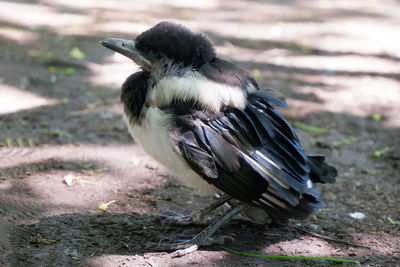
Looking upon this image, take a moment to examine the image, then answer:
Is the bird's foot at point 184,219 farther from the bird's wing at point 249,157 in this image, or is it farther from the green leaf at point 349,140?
the green leaf at point 349,140

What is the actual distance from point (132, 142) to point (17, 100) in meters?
1.55

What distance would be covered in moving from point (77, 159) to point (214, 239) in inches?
65.7

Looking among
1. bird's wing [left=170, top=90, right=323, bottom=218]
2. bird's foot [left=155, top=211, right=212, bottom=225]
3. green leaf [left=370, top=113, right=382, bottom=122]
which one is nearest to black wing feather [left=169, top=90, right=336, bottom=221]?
bird's wing [left=170, top=90, right=323, bottom=218]

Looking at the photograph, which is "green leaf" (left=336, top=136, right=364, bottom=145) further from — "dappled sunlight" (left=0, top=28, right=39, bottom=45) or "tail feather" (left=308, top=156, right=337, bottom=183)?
"dappled sunlight" (left=0, top=28, right=39, bottom=45)

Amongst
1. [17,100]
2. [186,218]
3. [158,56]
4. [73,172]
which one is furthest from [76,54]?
[186,218]

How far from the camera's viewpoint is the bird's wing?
3.07 metres

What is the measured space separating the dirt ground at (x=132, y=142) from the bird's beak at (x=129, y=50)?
44.1 inches

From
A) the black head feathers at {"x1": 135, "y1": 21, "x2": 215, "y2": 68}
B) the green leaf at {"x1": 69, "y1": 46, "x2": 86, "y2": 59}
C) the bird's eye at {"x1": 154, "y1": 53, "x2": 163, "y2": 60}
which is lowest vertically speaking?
the green leaf at {"x1": 69, "y1": 46, "x2": 86, "y2": 59}

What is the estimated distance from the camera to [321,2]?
38.8 feet

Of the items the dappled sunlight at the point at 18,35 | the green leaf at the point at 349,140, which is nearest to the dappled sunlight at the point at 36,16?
the dappled sunlight at the point at 18,35

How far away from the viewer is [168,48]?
3266 mm

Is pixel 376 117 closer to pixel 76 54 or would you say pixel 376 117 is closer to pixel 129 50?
pixel 129 50

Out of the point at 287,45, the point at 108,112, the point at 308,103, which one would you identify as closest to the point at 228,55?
the point at 287,45

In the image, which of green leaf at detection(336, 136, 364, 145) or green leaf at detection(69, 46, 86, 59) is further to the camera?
green leaf at detection(69, 46, 86, 59)
